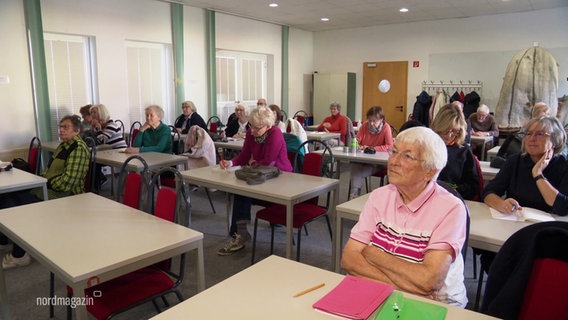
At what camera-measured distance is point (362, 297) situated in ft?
4.47

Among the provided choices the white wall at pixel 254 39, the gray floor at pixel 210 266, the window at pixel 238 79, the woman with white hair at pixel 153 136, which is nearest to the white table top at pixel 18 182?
the gray floor at pixel 210 266

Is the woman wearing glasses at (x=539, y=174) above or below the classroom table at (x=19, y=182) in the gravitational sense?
above

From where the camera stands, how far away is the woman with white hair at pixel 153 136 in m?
4.78

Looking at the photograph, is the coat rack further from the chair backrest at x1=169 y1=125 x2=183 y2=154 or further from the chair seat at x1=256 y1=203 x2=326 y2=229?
the chair seat at x1=256 y1=203 x2=326 y2=229

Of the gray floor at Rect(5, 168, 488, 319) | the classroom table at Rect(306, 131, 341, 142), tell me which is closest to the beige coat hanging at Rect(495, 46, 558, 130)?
the classroom table at Rect(306, 131, 341, 142)

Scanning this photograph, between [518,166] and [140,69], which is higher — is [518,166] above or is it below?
below

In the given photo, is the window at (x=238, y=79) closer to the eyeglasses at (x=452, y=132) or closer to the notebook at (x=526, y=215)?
the eyeglasses at (x=452, y=132)

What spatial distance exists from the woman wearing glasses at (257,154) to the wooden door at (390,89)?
6591 millimetres

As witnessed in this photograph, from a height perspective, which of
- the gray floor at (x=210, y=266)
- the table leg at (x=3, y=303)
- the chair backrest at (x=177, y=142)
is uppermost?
the chair backrest at (x=177, y=142)

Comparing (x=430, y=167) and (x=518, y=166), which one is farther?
(x=518, y=166)

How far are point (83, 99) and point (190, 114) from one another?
1624 millimetres

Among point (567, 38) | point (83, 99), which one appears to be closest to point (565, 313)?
point (83, 99)

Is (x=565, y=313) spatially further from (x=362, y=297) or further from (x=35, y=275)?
(x=35, y=275)

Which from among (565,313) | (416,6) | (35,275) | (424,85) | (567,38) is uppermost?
(416,6)
